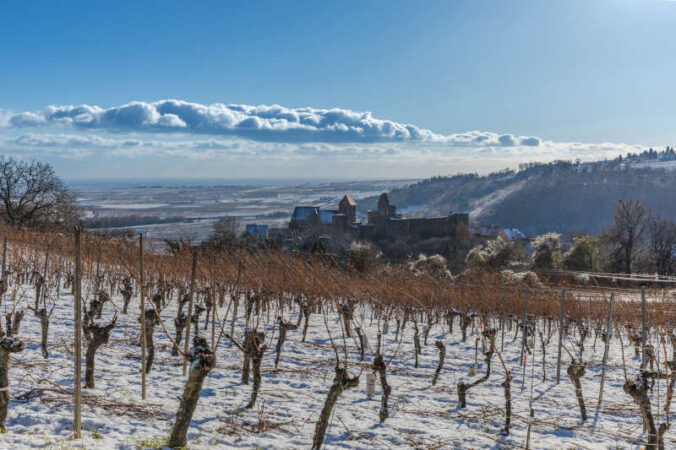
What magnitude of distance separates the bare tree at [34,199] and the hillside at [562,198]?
76.8 meters

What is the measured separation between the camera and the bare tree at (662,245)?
35.9m

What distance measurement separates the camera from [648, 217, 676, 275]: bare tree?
35.9 metres

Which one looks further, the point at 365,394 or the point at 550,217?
the point at 550,217

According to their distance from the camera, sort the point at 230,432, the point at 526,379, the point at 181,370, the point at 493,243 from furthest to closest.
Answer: the point at 493,243
the point at 526,379
the point at 181,370
the point at 230,432

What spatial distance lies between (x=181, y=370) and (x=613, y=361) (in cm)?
830

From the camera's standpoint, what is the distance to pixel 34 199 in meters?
28.8

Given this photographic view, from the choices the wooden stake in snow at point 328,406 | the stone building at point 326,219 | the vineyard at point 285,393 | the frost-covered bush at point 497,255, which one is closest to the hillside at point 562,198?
the stone building at point 326,219

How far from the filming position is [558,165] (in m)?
162

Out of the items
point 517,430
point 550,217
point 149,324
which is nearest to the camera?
point 517,430

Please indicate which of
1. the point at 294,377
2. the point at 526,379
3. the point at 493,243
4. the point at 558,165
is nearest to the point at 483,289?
the point at 526,379

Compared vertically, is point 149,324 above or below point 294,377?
above

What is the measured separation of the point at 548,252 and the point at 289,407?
2982cm

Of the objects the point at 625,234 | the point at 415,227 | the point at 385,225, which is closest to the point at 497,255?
the point at 625,234

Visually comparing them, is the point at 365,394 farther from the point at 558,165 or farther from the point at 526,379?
the point at 558,165
